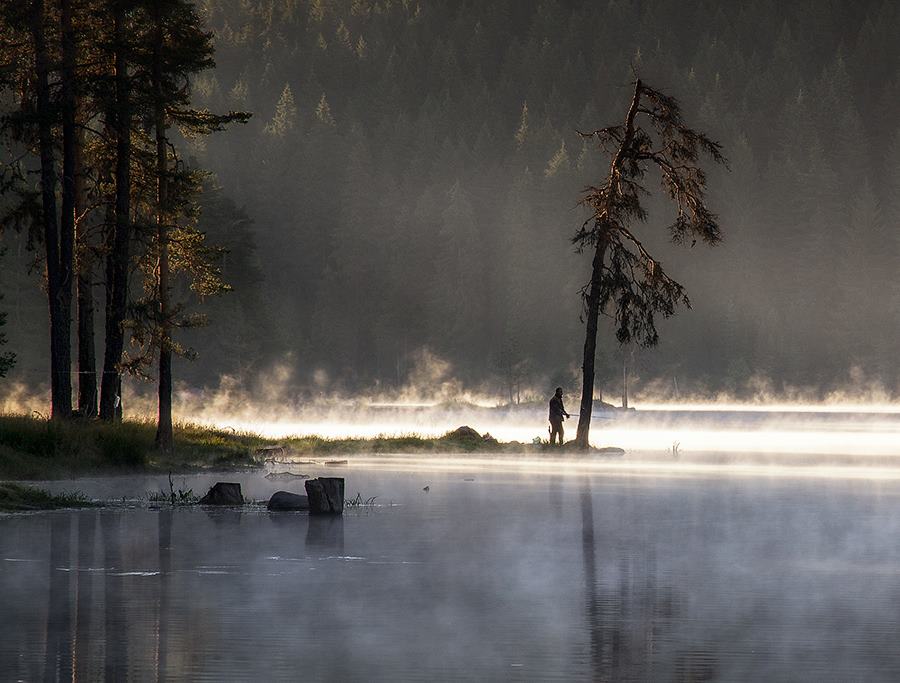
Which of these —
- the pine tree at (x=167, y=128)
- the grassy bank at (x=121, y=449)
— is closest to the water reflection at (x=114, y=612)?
the grassy bank at (x=121, y=449)

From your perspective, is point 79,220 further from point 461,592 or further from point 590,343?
point 461,592

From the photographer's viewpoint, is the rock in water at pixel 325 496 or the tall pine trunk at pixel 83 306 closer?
the rock in water at pixel 325 496

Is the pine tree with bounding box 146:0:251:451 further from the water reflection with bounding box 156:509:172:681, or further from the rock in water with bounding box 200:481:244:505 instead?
the water reflection with bounding box 156:509:172:681

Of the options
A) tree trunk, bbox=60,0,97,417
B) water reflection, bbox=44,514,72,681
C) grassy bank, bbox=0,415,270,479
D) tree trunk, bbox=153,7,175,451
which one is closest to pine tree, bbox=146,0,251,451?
tree trunk, bbox=153,7,175,451

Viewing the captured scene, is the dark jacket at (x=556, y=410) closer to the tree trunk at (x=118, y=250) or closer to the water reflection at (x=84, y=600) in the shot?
the tree trunk at (x=118, y=250)

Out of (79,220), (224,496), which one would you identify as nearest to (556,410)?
(79,220)

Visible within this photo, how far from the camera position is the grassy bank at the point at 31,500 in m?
24.8

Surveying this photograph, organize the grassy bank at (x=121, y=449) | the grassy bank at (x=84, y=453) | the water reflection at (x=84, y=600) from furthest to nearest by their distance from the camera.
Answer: the grassy bank at (x=121, y=449) → the grassy bank at (x=84, y=453) → the water reflection at (x=84, y=600)

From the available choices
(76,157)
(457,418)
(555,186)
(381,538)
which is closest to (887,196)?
(555,186)

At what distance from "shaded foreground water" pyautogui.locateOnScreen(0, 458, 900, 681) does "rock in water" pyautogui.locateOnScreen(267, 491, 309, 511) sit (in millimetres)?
1165

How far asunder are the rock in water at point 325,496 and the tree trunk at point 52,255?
13.7 metres

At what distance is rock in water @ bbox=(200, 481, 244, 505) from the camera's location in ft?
87.1

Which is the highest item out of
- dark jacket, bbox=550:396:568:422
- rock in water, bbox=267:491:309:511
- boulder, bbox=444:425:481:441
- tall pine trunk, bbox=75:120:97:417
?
tall pine trunk, bbox=75:120:97:417

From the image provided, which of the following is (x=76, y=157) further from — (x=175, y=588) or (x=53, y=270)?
(x=175, y=588)
